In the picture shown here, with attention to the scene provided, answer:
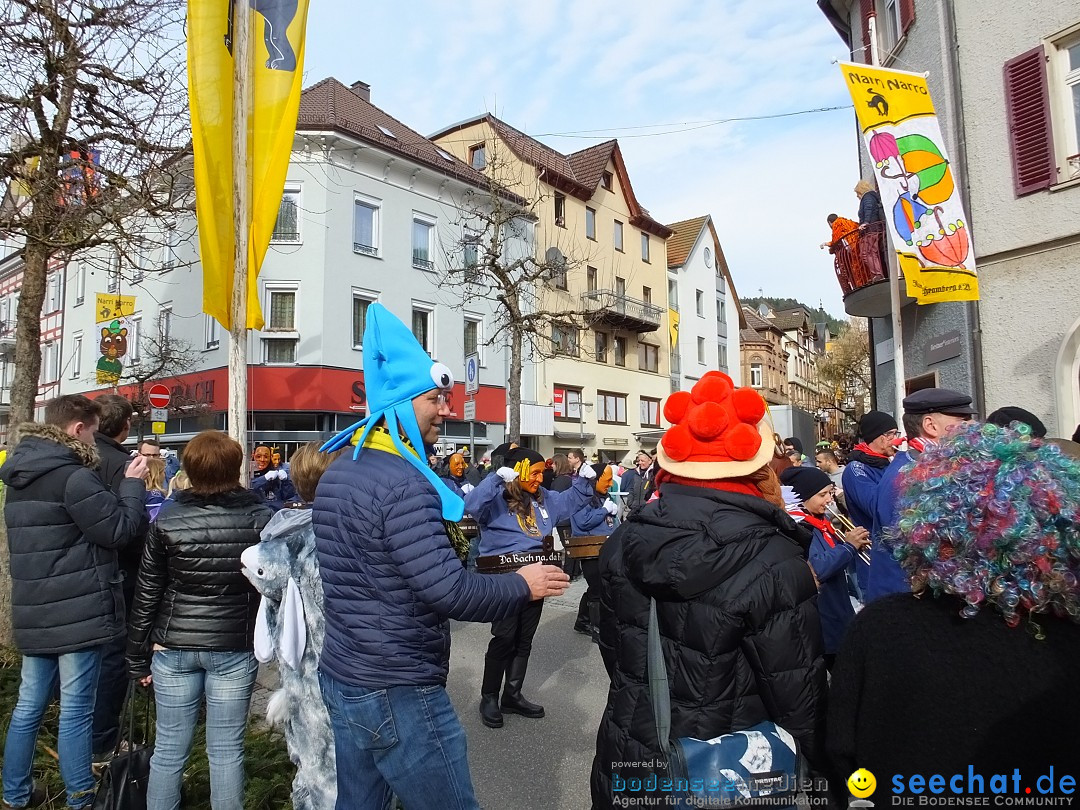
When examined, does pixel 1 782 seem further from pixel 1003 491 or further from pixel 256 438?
pixel 256 438

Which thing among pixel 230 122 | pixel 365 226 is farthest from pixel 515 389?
pixel 230 122

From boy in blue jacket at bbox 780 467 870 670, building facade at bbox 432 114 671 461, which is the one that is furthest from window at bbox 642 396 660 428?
boy in blue jacket at bbox 780 467 870 670

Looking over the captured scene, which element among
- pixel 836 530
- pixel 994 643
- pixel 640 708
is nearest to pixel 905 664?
pixel 994 643

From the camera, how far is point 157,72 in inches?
234

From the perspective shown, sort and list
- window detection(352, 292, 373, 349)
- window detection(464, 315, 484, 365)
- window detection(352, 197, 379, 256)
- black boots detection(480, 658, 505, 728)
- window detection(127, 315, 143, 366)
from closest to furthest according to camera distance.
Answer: black boots detection(480, 658, 505, 728) → window detection(352, 292, 373, 349) → window detection(352, 197, 379, 256) → window detection(127, 315, 143, 366) → window detection(464, 315, 484, 365)

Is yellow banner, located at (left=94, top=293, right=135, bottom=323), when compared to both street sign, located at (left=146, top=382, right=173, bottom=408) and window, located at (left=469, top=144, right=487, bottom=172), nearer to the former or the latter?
street sign, located at (left=146, top=382, right=173, bottom=408)

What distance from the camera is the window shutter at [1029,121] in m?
8.15

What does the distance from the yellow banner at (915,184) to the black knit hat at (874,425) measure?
4.31 metres

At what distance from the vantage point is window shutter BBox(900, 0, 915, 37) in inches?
391

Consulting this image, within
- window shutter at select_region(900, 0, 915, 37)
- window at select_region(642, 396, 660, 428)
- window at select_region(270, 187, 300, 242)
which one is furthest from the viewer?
window at select_region(642, 396, 660, 428)

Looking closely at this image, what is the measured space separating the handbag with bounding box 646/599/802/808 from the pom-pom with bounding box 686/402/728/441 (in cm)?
79

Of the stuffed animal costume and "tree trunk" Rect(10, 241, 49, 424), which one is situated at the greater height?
"tree trunk" Rect(10, 241, 49, 424)

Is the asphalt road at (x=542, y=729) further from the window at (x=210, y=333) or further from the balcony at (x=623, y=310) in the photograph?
the balcony at (x=623, y=310)

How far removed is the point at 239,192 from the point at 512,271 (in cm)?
2047
